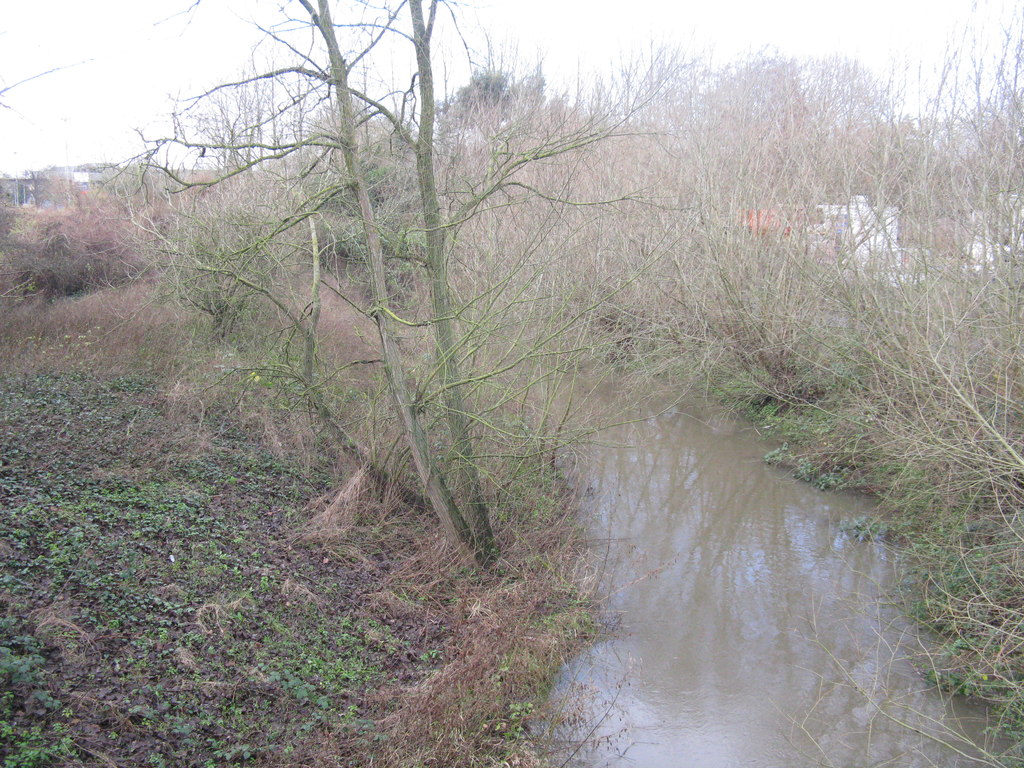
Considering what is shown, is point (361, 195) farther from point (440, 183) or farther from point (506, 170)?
point (440, 183)

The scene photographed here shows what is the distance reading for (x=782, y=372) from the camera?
13352mm

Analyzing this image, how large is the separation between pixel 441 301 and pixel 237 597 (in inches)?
137

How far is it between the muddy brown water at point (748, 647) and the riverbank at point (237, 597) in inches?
24.7

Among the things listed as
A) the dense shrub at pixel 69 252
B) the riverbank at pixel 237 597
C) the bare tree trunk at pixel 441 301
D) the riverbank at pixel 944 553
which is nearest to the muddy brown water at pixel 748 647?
the riverbank at pixel 944 553

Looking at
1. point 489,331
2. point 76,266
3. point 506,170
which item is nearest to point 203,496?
point 489,331

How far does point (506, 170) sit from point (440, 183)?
3.11 metres

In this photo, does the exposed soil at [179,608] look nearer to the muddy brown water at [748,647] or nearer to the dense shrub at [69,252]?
the muddy brown water at [748,647]

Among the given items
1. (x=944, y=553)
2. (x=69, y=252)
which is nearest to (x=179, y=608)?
(x=944, y=553)

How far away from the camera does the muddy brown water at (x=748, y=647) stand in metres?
5.78

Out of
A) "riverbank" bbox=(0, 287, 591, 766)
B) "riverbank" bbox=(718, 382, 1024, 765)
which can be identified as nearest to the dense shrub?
"riverbank" bbox=(0, 287, 591, 766)

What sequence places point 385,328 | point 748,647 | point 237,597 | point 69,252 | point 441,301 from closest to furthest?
point 237,597
point 748,647
point 385,328
point 441,301
point 69,252

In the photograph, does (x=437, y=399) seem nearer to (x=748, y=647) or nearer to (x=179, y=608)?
(x=179, y=608)

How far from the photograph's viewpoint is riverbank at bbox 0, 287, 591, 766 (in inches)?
186

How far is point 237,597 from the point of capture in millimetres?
6219
